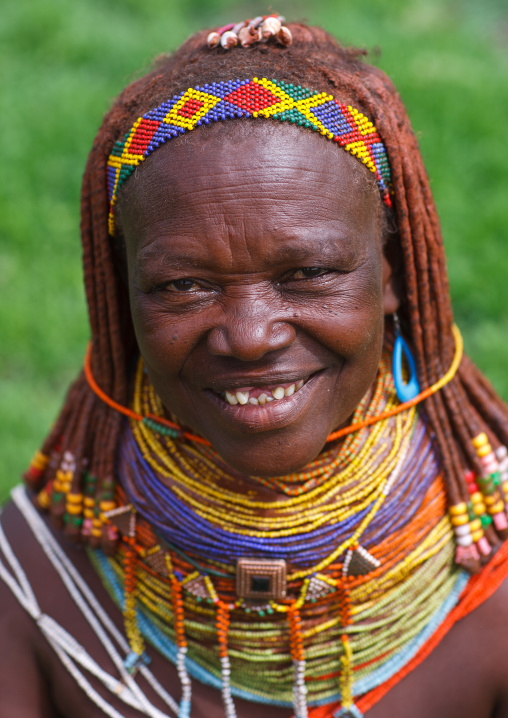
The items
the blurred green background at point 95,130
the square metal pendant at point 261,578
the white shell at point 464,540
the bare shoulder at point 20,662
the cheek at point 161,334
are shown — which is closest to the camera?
the cheek at point 161,334

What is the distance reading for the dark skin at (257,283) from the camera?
197 centimetres

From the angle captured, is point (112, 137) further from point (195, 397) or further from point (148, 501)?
point (148, 501)

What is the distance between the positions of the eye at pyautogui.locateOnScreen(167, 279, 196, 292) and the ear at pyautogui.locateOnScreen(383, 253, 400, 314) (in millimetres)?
525

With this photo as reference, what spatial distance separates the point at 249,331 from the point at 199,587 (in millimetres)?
746

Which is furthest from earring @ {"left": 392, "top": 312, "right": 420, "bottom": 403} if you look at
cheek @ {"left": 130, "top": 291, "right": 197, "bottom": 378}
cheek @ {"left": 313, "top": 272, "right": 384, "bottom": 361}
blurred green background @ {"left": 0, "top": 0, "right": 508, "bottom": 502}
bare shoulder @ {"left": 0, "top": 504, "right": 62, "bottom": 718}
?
blurred green background @ {"left": 0, "top": 0, "right": 508, "bottom": 502}

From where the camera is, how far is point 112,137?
2207 millimetres

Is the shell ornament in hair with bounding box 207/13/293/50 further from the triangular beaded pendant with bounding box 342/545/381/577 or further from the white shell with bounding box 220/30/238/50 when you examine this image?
the triangular beaded pendant with bounding box 342/545/381/577

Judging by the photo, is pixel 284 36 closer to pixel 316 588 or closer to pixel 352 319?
pixel 352 319

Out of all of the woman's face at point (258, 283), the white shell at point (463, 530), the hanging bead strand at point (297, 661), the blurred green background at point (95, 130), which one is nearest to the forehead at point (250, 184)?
the woman's face at point (258, 283)

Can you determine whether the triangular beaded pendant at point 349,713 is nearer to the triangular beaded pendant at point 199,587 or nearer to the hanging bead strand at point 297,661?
the hanging bead strand at point 297,661

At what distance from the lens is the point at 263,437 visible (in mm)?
2121

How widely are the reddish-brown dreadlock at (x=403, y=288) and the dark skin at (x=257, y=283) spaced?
12 cm

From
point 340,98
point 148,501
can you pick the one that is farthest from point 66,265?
point 340,98

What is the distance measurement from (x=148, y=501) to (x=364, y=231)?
34.3 inches
